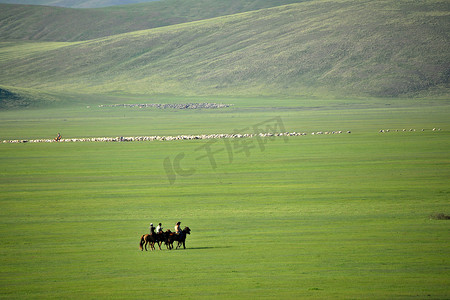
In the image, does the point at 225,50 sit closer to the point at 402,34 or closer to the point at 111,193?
the point at 402,34

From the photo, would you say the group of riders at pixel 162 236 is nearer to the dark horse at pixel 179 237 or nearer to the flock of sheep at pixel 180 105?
the dark horse at pixel 179 237

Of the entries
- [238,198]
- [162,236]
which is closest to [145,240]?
[162,236]

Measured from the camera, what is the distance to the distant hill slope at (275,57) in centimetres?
10450

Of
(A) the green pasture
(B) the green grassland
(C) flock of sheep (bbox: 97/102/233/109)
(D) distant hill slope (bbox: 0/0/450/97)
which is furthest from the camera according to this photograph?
(D) distant hill slope (bbox: 0/0/450/97)

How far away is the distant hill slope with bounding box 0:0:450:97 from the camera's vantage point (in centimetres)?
10450

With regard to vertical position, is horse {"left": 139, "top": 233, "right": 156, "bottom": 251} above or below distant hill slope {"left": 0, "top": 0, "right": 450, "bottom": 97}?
below

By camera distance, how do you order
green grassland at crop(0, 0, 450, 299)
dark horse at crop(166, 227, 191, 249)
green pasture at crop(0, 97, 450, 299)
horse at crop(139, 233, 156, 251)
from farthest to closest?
1. dark horse at crop(166, 227, 191, 249)
2. horse at crop(139, 233, 156, 251)
3. green grassland at crop(0, 0, 450, 299)
4. green pasture at crop(0, 97, 450, 299)

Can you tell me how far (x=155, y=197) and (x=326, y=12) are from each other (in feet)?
370

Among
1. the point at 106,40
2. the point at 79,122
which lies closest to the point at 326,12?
the point at 106,40

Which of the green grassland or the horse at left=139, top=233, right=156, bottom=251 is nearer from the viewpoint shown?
the green grassland

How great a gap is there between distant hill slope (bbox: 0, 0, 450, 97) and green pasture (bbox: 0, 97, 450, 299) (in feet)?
194

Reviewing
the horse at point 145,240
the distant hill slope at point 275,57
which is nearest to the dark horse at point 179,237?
the horse at point 145,240

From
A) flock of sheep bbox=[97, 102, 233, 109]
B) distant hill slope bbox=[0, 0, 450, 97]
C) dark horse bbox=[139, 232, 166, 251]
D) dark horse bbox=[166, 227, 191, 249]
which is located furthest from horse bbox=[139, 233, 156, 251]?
distant hill slope bbox=[0, 0, 450, 97]

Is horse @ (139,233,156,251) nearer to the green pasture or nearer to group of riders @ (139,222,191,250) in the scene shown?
group of riders @ (139,222,191,250)
